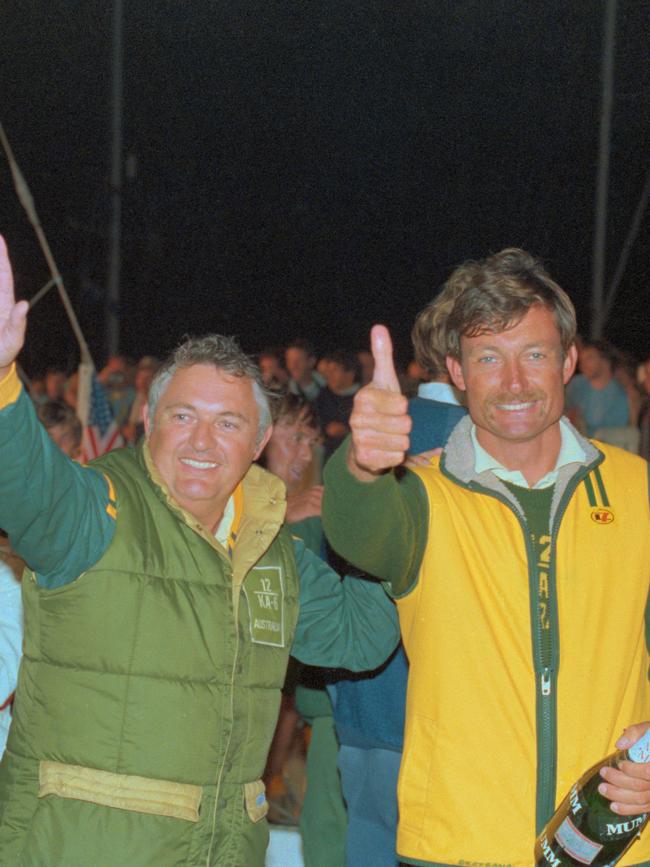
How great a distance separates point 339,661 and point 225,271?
14.9m

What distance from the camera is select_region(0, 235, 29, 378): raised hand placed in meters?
2.59

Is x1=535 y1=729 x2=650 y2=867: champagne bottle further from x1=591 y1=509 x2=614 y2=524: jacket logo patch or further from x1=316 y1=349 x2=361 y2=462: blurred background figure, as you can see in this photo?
x1=316 y1=349 x2=361 y2=462: blurred background figure

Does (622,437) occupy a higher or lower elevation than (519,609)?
lower

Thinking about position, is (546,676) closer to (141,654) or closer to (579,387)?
(141,654)

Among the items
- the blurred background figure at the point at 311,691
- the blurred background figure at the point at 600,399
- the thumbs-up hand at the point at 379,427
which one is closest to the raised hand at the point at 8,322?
the thumbs-up hand at the point at 379,427

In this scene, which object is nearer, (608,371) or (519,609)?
(519,609)

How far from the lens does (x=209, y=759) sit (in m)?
3.02

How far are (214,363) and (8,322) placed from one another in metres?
0.83

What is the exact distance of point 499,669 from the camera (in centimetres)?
296

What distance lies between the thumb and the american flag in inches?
276

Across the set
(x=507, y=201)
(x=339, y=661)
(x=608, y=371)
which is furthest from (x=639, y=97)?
(x=339, y=661)

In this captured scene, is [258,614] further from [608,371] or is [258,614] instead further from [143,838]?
[608,371]

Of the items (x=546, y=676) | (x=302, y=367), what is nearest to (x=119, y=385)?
(x=302, y=367)

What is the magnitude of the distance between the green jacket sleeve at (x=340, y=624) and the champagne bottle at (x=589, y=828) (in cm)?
74
